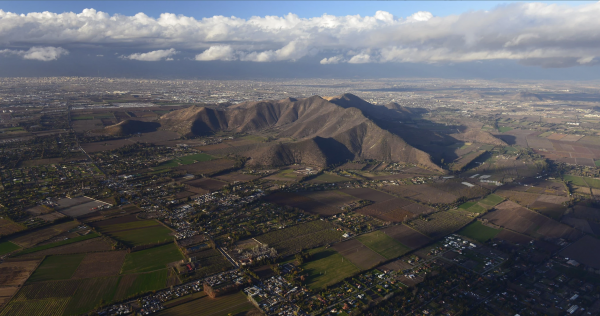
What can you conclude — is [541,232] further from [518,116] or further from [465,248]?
[518,116]

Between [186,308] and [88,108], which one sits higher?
[88,108]

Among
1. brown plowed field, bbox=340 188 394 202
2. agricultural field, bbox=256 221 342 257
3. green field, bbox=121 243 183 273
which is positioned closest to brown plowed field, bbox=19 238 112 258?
green field, bbox=121 243 183 273

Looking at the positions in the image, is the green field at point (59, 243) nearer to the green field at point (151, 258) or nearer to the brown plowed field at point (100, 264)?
the brown plowed field at point (100, 264)

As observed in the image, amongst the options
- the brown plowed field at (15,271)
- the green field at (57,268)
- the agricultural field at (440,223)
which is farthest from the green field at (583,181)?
the brown plowed field at (15,271)

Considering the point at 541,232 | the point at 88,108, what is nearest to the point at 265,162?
the point at 541,232

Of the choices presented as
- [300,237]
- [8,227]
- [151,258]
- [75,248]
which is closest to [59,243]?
[75,248]

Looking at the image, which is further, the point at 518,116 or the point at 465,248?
the point at 518,116

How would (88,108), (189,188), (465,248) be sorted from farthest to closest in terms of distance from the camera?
(88,108) → (189,188) → (465,248)

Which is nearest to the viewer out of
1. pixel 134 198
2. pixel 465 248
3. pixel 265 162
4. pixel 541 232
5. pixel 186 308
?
pixel 186 308
